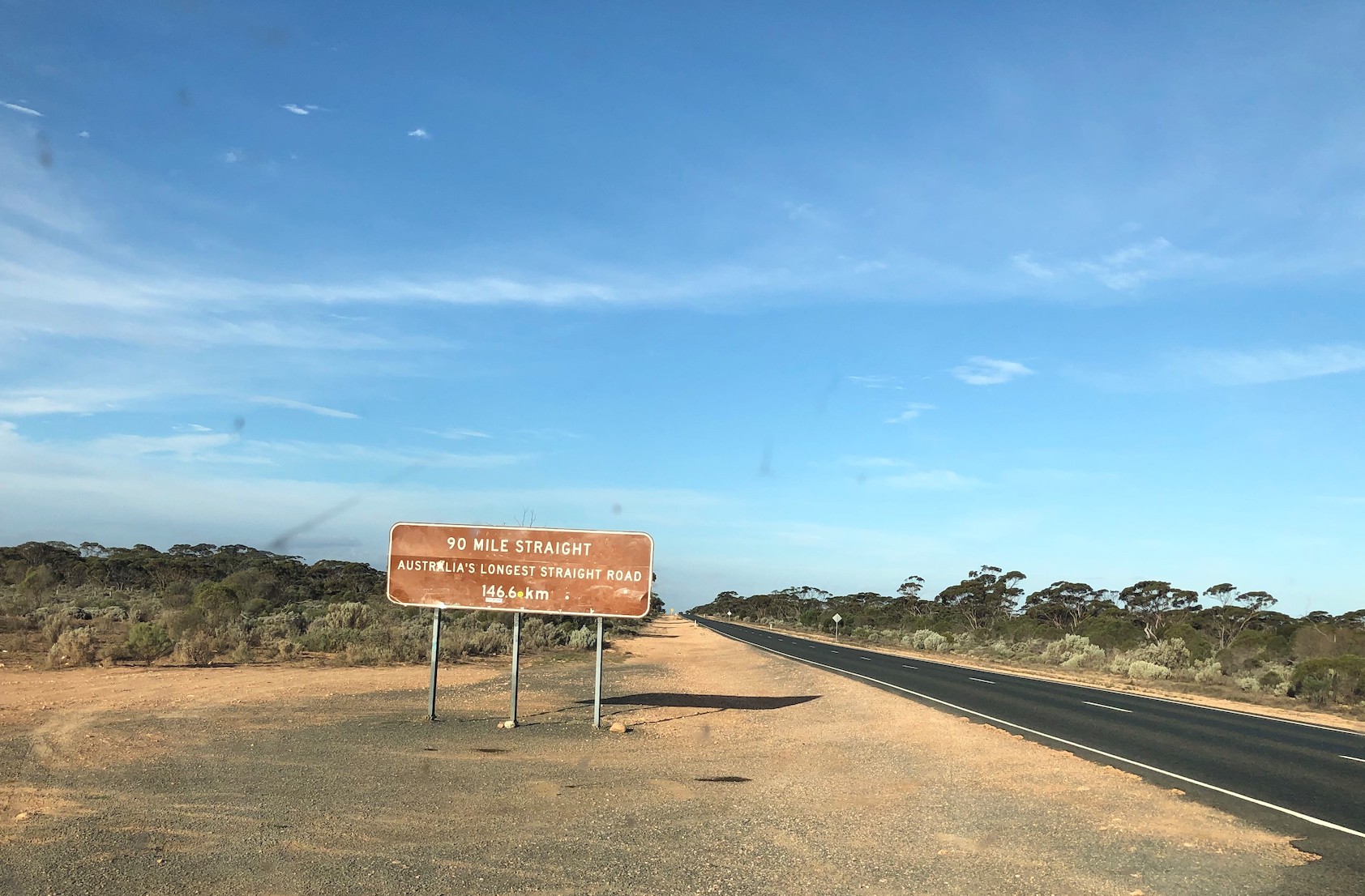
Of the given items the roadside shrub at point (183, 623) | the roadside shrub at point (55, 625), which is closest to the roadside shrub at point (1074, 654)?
the roadside shrub at point (183, 623)

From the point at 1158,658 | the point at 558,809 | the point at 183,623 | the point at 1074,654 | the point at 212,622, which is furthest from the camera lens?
the point at 1074,654

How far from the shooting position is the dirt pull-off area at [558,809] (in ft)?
21.7

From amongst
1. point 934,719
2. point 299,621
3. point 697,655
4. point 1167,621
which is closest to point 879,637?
point 1167,621

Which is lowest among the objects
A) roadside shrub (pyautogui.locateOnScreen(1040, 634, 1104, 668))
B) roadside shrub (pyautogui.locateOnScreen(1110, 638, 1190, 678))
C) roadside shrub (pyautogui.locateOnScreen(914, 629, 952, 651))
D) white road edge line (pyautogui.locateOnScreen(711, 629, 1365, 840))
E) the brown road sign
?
roadside shrub (pyautogui.locateOnScreen(914, 629, 952, 651))

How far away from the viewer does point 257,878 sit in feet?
20.3

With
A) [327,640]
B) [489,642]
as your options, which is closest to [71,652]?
[327,640]

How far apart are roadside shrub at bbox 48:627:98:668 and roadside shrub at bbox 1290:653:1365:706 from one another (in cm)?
3058

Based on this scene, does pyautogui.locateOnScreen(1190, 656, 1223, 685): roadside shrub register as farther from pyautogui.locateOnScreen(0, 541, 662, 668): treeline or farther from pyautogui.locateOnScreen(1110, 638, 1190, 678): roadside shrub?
pyautogui.locateOnScreen(0, 541, 662, 668): treeline

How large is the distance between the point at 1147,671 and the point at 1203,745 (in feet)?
71.8

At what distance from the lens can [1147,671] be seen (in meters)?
35.4

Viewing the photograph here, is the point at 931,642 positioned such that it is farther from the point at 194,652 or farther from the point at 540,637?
the point at 194,652

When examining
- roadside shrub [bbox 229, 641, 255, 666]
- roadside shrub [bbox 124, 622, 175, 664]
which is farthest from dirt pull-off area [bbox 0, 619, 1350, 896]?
roadside shrub [bbox 229, 641, 255, 666]

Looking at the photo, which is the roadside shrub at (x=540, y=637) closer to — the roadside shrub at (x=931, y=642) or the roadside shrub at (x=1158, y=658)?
the roadside shrub at (x=1158, y=658)

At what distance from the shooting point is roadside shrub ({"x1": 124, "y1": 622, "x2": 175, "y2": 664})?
2212 centimetres
